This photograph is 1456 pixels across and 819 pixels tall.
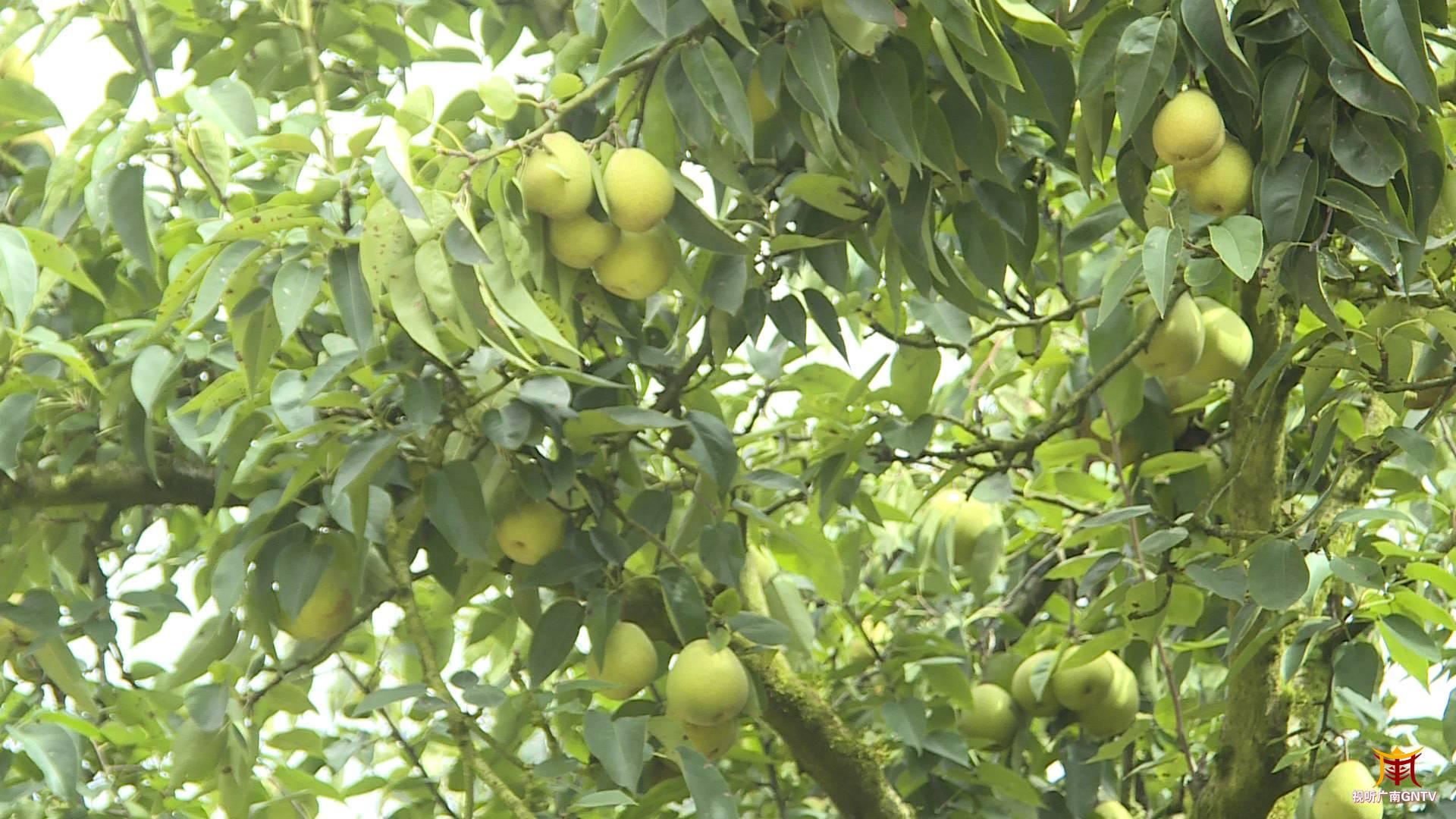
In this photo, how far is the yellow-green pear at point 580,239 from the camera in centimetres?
133

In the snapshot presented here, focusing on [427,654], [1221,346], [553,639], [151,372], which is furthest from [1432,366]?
[151,372]

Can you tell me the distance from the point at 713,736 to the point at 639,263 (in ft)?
2.17

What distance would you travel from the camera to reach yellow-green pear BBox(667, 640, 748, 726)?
1644 millimetres

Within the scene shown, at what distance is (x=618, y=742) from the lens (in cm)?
155

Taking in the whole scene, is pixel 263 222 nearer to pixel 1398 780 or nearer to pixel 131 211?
pixel 131 211

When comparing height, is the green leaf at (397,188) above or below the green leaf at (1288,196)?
above

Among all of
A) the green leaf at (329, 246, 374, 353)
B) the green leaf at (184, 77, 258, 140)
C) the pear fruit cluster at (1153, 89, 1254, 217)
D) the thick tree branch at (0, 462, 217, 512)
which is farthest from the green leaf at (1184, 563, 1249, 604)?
the thick tree branch at (0, 462, 217, 512)

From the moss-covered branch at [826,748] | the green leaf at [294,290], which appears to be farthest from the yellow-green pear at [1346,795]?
the green leaf at [294,290]

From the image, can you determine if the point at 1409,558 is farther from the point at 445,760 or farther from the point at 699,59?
the point at 445,760

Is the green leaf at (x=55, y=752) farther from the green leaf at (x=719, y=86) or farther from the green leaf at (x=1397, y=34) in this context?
the green leaf at (x=1397, y=34)

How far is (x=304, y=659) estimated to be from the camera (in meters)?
1.67

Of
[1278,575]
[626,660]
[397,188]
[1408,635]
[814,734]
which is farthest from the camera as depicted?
[814,734]

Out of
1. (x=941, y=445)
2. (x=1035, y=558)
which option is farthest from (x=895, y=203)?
(x=941, y=445)

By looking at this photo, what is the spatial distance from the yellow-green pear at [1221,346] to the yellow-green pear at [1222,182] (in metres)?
0.50
